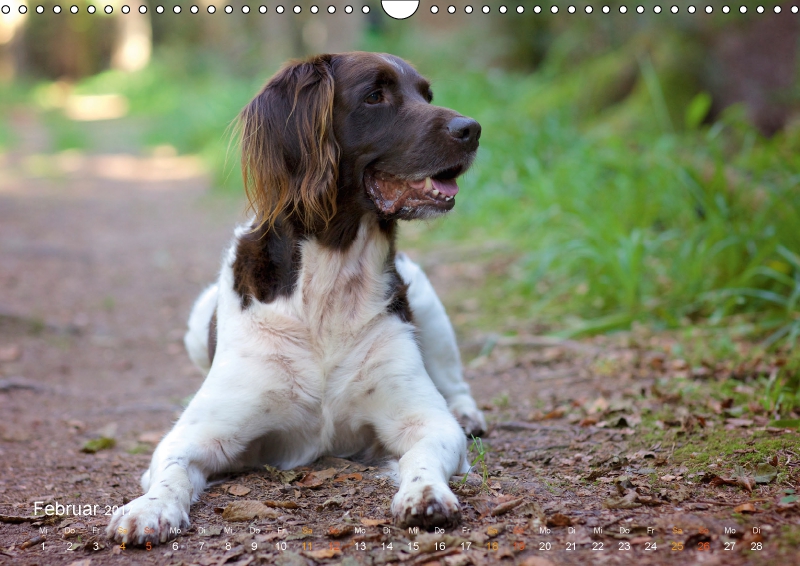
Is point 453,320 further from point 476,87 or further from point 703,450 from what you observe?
point 476,87

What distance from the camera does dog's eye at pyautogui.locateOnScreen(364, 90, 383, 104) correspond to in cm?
301

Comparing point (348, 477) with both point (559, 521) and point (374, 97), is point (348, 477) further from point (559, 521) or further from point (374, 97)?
point (374, 97)

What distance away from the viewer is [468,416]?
3.53 m

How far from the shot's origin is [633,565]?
1976 millimetres

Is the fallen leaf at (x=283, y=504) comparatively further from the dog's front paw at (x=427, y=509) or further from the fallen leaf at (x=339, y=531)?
the dog's front paw at (x=427, y=509)

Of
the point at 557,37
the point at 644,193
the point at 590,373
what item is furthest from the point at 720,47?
the point at 590,373

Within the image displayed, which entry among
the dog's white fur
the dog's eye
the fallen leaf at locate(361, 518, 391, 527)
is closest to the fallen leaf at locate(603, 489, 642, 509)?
the dog's white fur

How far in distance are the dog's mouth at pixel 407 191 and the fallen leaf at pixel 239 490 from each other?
1115 millimetres

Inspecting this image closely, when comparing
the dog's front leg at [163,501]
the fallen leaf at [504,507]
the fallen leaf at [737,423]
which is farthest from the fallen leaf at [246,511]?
the fallen leaf at [737,423]

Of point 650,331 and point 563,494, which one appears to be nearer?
point 563,494

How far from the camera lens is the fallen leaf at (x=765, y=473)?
2.53m

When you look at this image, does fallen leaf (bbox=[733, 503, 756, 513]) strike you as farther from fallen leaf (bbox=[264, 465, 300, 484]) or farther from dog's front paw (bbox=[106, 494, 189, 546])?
dog's front paw (bbox=[106, 494, 189, 546])

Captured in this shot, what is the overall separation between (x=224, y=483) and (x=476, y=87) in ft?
Answer: 29.0

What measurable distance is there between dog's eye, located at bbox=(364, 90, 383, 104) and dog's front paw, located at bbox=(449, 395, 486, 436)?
139 centimetres
